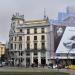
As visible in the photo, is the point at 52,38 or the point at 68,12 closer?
the point at 52,38

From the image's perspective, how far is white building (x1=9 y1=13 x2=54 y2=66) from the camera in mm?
118188

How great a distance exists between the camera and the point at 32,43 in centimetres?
12000

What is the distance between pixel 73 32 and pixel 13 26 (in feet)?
78.2

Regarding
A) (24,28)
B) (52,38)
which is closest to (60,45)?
(52,38)

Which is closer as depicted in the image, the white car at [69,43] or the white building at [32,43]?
the white car at [69,43]

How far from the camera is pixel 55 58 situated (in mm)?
114125

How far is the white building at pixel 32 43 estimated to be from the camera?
4653 inches

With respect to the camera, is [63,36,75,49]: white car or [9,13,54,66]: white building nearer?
[63,36,75,49]: white car

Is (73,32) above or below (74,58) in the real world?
above

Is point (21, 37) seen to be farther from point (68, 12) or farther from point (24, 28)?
point (68, 12)

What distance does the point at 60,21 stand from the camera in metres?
118

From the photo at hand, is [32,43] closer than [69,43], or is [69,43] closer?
[69,43]

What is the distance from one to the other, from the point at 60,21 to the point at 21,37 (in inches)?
598

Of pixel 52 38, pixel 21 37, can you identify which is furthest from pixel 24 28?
pixel 52 38
